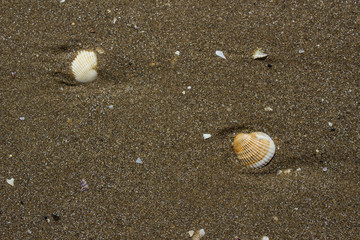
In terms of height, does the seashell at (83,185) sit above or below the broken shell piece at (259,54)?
below

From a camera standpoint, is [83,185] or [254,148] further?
[83,185]

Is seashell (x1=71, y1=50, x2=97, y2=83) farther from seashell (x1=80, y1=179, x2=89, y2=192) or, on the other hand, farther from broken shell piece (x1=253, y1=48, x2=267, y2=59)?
broken shell piece (x1=253, y1=48, x2=267, y2=59)

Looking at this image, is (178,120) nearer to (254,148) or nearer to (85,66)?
(254,148)

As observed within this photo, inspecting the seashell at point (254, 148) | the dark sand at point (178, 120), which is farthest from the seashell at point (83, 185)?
the seashell at point (254, 148)

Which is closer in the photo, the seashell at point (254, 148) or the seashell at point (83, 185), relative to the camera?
the seashell at point (254, 148)

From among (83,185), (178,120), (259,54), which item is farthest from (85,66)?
(259,54)

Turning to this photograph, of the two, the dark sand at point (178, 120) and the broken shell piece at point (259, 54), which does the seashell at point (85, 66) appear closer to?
the dark sand at point (178, 120)

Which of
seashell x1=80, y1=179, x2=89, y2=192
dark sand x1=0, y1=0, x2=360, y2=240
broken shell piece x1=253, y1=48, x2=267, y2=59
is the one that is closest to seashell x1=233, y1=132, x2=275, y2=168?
dark sand x1=0, y1=0, x2=360, y2=240
